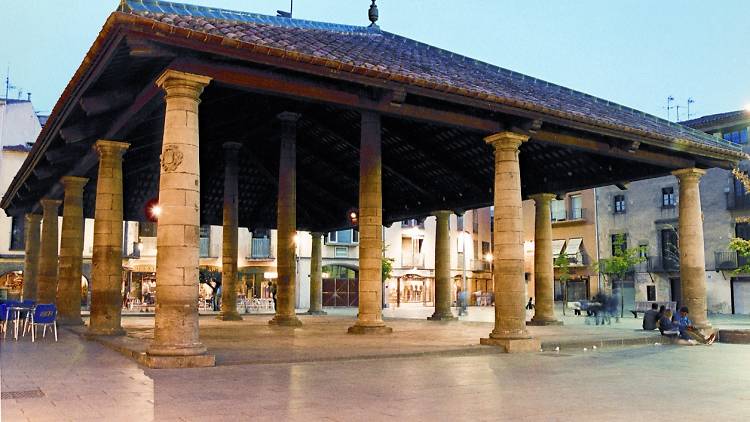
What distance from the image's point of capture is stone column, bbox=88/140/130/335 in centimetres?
1598

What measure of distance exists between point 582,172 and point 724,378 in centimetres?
1173

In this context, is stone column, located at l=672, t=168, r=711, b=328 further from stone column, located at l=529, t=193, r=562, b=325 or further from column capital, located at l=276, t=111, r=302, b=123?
column capital, located at l=276, t=111, r=302, b=123

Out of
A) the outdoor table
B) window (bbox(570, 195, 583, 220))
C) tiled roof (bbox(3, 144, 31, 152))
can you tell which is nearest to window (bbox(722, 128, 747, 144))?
window (bbox(570, 195, 583, 220))

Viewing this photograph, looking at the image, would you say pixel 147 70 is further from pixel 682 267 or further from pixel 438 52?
pixel 682 267

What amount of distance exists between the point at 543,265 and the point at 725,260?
2077cm

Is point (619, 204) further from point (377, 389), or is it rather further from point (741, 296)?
point (377, 389)

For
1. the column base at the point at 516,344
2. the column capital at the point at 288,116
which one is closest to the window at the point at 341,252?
the column capital at the point at 288,116

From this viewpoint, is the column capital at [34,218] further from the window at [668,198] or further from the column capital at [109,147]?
the window at [668,198]

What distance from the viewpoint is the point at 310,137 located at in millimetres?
25734

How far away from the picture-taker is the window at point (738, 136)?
38438mm

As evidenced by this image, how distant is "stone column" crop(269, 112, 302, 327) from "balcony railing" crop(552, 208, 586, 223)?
1216 inches

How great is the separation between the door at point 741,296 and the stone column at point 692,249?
883 inches

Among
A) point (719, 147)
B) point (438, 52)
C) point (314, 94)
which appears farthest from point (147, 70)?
point (719, 147)

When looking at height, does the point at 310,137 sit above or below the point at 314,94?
above
